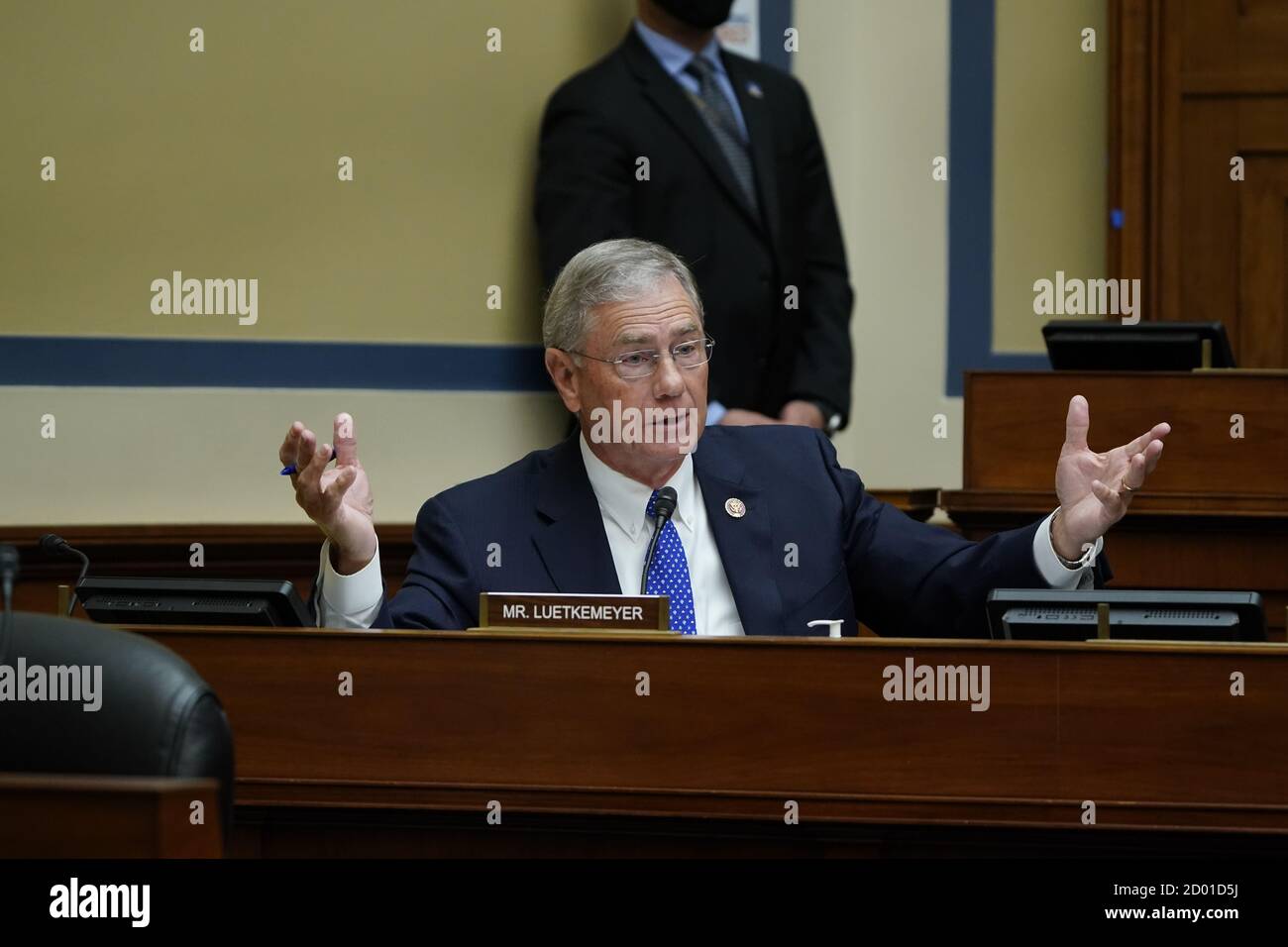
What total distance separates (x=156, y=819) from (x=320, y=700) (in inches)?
38.3

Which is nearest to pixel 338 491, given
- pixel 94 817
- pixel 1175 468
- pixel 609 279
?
pixel 609 279

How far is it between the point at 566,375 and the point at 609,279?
0.20m

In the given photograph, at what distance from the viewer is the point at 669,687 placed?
7.69ft

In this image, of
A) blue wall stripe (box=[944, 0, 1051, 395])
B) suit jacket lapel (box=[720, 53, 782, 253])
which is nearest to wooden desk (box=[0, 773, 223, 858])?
suit jacket lapel (box=[720, 53, 782, 253])

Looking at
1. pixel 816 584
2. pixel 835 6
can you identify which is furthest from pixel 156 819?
pixel 835 6

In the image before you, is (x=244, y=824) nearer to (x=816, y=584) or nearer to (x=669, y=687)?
(x=669, y=687)

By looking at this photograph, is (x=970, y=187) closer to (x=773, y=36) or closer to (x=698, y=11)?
(x=773, y=36)

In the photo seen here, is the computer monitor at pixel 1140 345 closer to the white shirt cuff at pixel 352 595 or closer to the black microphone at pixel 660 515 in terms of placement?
the black microphone at pixel 660 515

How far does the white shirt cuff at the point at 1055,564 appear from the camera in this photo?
2.81m

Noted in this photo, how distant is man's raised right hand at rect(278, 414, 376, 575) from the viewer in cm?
268

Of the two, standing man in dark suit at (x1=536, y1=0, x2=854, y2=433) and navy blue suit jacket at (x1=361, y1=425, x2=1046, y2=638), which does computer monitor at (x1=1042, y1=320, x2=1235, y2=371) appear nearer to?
navy blue suit jacket at (x1=361, y1=425, x2=1046, y2=638)

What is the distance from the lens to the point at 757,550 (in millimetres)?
3072
